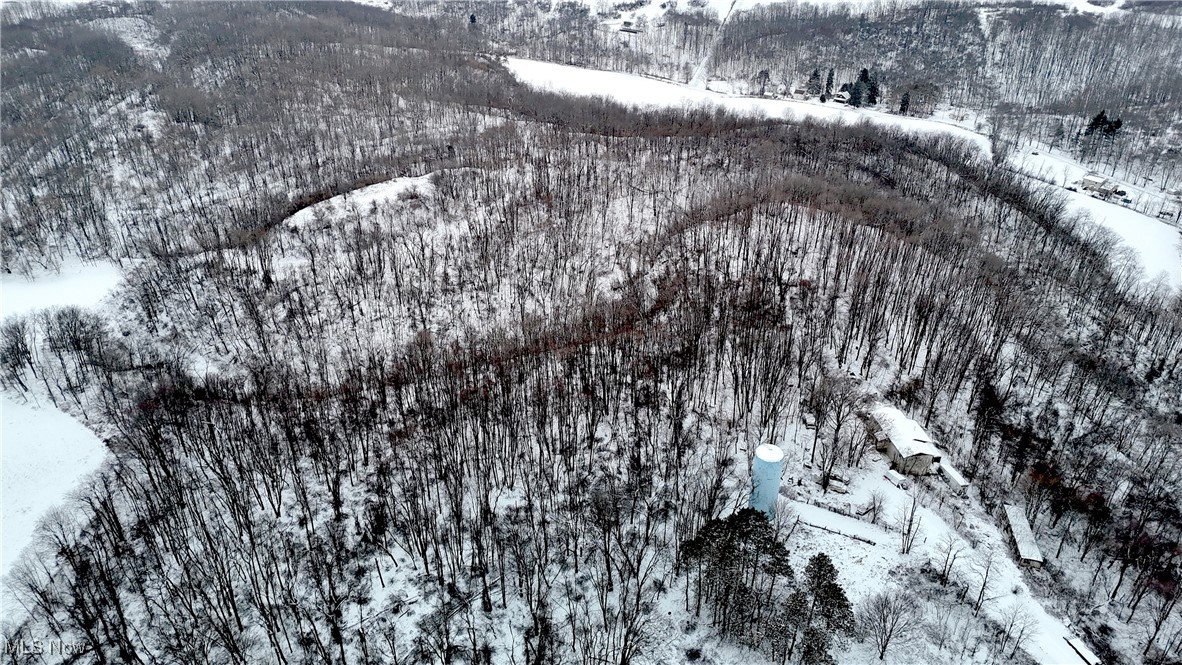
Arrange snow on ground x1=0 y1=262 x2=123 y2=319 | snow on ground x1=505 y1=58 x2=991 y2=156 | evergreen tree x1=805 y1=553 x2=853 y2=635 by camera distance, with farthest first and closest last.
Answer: snow on ground x1=505 y1=58 x2=991 y2=156, snow on ground x1=0 y1=262 x2=123 y2=319, evergreen tree x1=805 y1=553 x2=853 y2=635

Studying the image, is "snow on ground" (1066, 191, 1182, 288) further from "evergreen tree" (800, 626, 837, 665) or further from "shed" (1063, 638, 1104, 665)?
"evergreen tree" (800, 626, 837, 665)

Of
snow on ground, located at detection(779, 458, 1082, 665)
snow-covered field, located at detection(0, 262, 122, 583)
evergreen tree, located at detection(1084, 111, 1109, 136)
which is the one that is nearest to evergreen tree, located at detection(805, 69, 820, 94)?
evergreen tree, located at detection(1084, 111, 1109, 136)

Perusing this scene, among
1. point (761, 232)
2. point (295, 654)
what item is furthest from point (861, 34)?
point (295, 654)

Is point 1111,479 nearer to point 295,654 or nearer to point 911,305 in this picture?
point 911,305

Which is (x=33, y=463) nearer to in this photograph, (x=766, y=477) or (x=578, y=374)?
(x=578, y=374)

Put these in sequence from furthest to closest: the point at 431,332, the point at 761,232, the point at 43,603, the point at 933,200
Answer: the point at 933,200, the point at 761,232, the point at 431,332, the point at 43,603

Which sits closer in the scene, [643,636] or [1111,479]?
[643,636]
